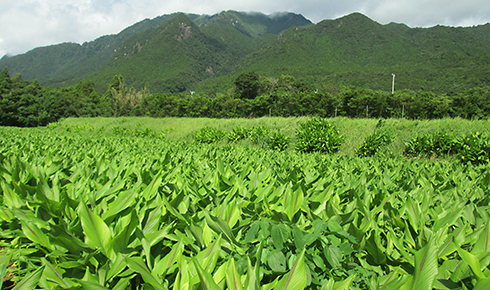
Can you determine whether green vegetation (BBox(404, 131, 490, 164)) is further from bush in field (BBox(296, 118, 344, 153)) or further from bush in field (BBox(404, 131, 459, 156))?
bush in field (BBox(296, 118, 344, 153))

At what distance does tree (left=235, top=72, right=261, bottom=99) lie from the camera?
46094mm

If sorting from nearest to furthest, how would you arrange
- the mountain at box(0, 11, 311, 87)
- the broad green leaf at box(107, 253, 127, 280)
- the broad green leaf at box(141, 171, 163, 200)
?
the broad green leaf at box(107, 253, 127, 280) → the broad green leaf at box(141, 171, 163, 200) → the mountain at box(0, 11, 311, 87)

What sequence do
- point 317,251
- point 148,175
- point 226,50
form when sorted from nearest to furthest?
point 317,251 → point 148,175 → point 226,50

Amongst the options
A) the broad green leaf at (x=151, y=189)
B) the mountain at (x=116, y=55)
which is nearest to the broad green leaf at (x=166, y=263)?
the broad green leaf at (x=151, y=189)

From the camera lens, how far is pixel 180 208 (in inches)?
53.9

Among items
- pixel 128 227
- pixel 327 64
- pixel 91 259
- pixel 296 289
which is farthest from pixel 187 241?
pixel 327 64

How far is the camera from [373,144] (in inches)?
255

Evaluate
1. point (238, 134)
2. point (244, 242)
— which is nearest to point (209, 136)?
point (238, 134)

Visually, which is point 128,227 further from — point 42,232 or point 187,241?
point 42,232

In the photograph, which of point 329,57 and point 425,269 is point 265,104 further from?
point 329,57

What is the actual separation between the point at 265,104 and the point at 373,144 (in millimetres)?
18984

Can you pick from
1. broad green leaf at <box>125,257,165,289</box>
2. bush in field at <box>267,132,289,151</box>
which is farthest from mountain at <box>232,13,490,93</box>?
broad green leaf at <box>125,257,165,289</box>

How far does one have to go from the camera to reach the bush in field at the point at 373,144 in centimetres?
644

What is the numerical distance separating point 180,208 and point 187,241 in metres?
0.28
